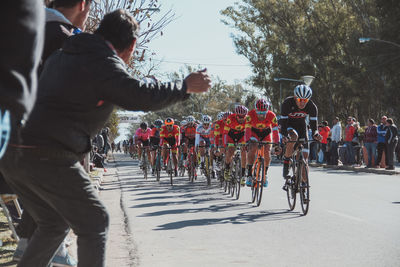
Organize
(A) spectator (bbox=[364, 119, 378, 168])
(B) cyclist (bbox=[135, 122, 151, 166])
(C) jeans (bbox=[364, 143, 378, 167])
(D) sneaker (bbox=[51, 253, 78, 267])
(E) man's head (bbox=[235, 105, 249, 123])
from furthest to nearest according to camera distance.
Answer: (C) jeans (bbox=[364, 143, 378, 167])
(A) spectator (bbox=[364, 119, 378, 168])
(B) cyclist (bbox=[135, 122, 151, 166])
(E) man's head (bbox=[235, 105, 249, 123])
(D) sneaker (bbox=[51, 253, 78, 267])

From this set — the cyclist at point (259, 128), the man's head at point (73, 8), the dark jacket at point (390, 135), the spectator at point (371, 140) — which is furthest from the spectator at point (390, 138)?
the man's head at point (73, 8)

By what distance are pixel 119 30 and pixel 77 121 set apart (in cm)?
58

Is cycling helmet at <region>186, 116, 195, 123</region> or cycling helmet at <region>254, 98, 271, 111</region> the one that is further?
cycling helmet at <region>186, 116, 195, 123</region>

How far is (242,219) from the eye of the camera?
929cm

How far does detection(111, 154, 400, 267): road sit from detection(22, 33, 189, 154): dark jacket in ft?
10.4

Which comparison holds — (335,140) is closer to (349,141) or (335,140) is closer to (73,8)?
(349,141)

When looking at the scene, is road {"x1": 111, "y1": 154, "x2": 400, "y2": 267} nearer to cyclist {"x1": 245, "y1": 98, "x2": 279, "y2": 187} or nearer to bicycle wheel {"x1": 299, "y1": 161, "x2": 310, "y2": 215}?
bicycle wheel {"x1": 299, "y1": 161, "x2": 310, "y2": 215}

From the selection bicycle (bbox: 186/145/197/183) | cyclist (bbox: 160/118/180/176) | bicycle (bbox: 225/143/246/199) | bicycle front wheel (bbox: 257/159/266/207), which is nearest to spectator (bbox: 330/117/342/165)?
bicycle (bbox: 186/145/197/183)

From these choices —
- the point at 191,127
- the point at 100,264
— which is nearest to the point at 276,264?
the point at 100,264

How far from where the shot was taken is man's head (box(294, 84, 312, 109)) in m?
10.4

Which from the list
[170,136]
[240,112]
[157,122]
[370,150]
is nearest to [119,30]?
[240,112]

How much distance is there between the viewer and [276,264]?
5820mm

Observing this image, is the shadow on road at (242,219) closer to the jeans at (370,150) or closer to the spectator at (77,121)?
the spectator at (77,121)

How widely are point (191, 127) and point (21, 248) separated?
52.2 ft
